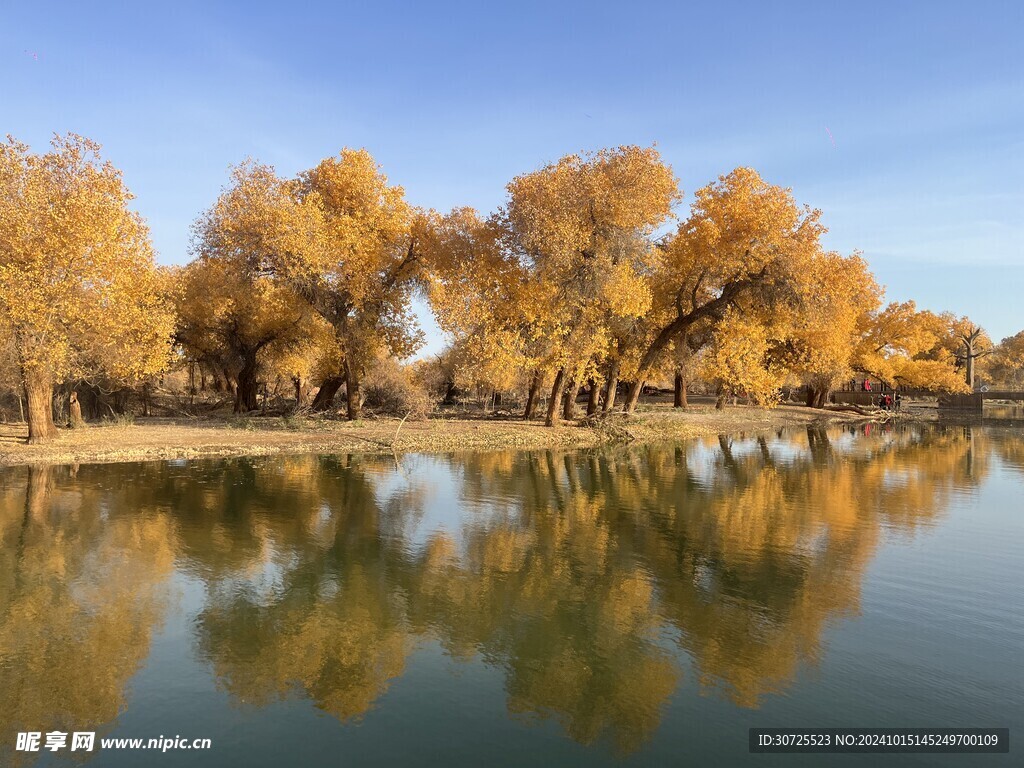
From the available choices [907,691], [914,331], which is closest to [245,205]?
[907,691]

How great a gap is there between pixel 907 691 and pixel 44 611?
10.6 meters

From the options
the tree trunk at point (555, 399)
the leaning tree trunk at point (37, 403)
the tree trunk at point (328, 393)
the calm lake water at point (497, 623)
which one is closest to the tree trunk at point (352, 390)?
the tree trunk at point (328, 393)

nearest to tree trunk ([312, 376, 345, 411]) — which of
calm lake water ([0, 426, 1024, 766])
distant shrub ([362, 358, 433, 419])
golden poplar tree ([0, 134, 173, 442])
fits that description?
distant shrub ([362, 358, 433, 419])

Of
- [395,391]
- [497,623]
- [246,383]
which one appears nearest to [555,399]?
[395,391]

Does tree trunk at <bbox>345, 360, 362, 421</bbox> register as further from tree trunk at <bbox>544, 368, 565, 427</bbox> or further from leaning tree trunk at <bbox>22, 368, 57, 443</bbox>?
leaning tree trunk at <bbox>22, 368, 57, 443</bbox>

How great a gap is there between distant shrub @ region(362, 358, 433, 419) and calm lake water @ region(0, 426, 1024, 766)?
2434 centimetres

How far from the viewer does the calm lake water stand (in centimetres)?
656

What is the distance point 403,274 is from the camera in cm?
3769

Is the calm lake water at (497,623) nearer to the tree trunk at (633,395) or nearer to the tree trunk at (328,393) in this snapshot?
the tree trunk at (633,395)

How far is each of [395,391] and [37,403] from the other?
22.6m

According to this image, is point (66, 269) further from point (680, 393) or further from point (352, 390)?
point (680, 393)

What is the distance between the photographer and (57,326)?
2616cm

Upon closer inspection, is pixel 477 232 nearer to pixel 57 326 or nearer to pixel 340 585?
pixel 57 326

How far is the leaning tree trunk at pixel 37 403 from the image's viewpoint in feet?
87.5
